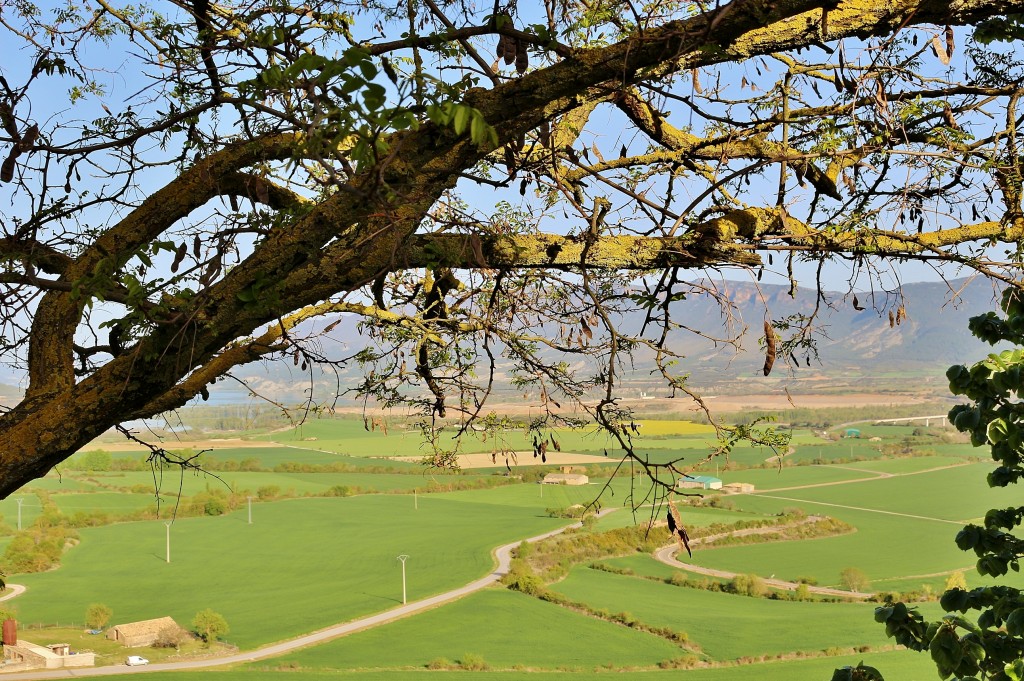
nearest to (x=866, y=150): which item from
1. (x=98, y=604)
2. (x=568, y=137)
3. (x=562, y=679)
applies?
→ (x=568, y=137)

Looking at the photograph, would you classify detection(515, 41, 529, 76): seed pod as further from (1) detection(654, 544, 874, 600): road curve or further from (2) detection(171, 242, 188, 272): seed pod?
(1) detection(654, 544, 874, 600): road curve

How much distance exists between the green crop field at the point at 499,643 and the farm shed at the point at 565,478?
19970mm

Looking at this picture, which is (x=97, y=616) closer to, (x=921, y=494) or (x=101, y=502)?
(x=101, y=502)

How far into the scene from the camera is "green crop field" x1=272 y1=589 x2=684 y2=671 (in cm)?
2922

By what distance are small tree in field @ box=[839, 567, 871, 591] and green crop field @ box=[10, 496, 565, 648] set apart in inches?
618

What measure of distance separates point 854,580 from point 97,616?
1251 inches

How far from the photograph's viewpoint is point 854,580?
37.1 meters

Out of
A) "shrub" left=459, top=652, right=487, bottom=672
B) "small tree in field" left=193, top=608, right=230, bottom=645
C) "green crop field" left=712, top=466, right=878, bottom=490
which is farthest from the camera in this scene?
"green crop field" left=712, top=466, right=878, bottom=490

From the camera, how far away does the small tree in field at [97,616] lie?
33094mm

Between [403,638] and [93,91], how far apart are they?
1185 inches

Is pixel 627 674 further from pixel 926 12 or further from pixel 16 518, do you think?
pixel 16 518

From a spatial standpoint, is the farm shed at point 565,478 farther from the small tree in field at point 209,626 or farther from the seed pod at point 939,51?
the seed pod at point 939,51

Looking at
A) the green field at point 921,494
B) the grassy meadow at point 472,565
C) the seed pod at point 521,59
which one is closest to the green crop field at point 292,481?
the grassy meadow at point 472,565

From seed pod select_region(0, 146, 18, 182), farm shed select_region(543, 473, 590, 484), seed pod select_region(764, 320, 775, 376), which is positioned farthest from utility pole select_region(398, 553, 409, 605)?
seed pod select_region(764, 320, 775, 376)
